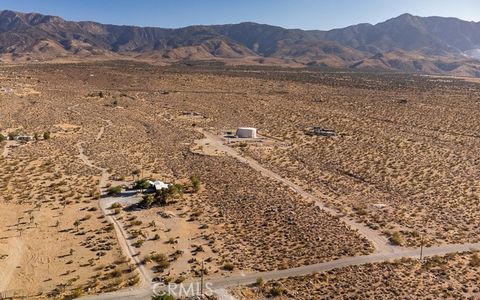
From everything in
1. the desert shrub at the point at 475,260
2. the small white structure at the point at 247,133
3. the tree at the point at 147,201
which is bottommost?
the desert shrub at the point at 475,260

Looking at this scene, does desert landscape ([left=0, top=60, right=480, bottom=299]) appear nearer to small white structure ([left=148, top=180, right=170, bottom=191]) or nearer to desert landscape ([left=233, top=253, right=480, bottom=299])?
desert landscape ([left=233, top=253, right=480, bottom=299])

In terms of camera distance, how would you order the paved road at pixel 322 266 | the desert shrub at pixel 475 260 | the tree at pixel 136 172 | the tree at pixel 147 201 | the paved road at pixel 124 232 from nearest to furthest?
1. the paved road at pixel 322 266
2. the paved road at pixel 124 232
3. the desert shrub at pixel 475 260
4. the tree at pixel 147 201
5. the tree at pixel 136 172

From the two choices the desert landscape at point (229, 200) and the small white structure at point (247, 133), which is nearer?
the desert landscape at point (229, 200)

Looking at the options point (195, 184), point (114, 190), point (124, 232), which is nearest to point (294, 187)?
point (195, 184)

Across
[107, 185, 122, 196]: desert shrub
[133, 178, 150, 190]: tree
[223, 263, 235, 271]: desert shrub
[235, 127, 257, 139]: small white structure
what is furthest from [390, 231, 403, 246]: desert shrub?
[235, 127, 257, 139]: small white structure

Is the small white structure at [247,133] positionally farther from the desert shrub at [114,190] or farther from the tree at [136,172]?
the desert shrub at [114,190]

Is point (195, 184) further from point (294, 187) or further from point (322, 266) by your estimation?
point (322, 266)

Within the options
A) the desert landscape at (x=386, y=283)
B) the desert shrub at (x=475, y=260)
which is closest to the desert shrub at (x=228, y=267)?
the desert landscape at (x=386, y=283)

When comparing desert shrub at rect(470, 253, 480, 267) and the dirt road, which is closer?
desert shrub at rect(470, 253, 480, 267)
